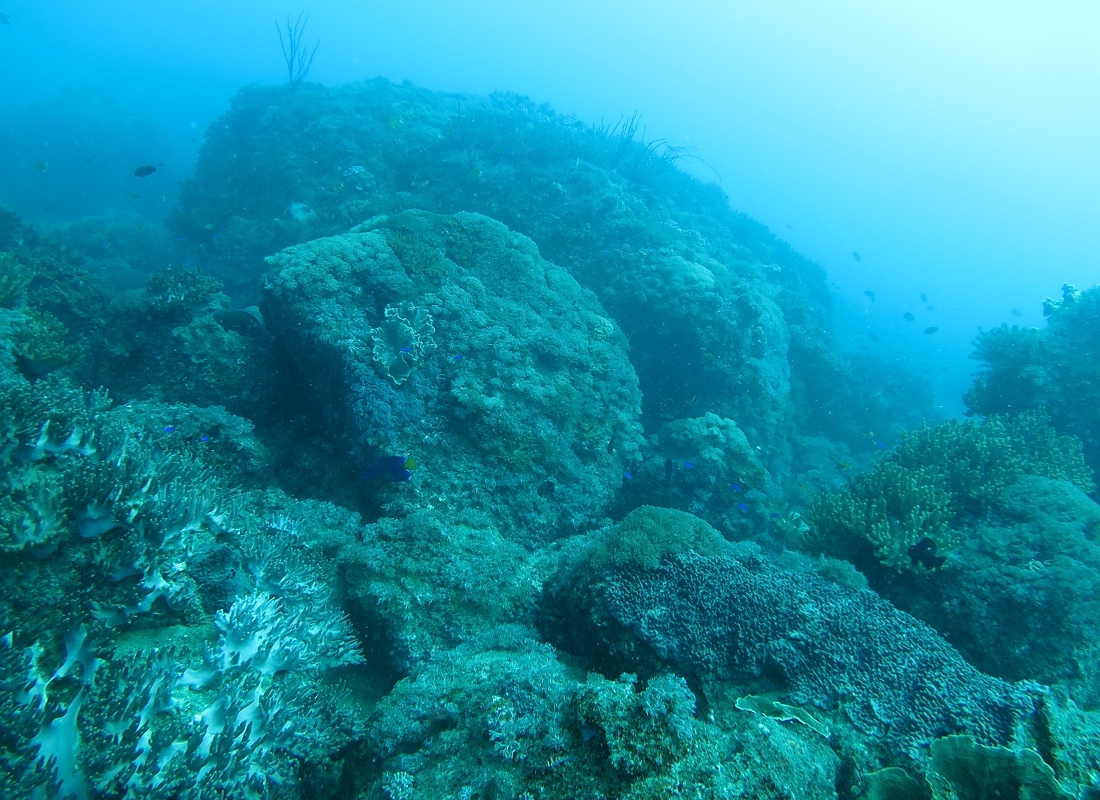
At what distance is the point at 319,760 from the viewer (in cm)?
330

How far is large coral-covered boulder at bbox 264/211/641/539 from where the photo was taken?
657 centimetres

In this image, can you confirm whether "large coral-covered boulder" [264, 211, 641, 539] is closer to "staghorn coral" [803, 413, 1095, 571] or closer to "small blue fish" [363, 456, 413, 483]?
"small blue fish" [363, 456, 413, 483]

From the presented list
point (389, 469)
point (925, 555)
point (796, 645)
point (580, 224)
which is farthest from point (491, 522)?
point (580, 224)

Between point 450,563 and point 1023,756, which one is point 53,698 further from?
point 1023,756

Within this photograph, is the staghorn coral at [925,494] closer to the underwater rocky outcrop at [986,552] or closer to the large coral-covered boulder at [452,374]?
the underwater rocky outcrop at [986,552]

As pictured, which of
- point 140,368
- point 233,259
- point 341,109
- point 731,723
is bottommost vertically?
point 233,259

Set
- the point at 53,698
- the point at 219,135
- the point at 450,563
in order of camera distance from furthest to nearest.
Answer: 1. the point at 219,135
2. the point at 450,563
3. the point at 53,698

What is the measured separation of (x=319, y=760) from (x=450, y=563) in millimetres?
1873

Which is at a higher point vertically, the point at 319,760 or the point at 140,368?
the point at 319,760

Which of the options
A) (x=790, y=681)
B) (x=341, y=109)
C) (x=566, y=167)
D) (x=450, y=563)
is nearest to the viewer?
(x=790, y=681)

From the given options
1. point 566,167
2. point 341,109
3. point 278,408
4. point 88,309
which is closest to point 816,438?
point 566,167

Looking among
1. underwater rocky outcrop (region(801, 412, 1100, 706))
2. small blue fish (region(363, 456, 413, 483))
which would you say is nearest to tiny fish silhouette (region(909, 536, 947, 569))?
underwater rocky outcrop (region(801, 412, 1100, 706))

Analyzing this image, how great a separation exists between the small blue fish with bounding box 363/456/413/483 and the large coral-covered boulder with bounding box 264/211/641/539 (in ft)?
0.10

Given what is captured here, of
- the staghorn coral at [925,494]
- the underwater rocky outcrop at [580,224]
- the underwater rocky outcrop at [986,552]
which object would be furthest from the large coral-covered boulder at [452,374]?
the underwater rocky outcrop at [986,552]
